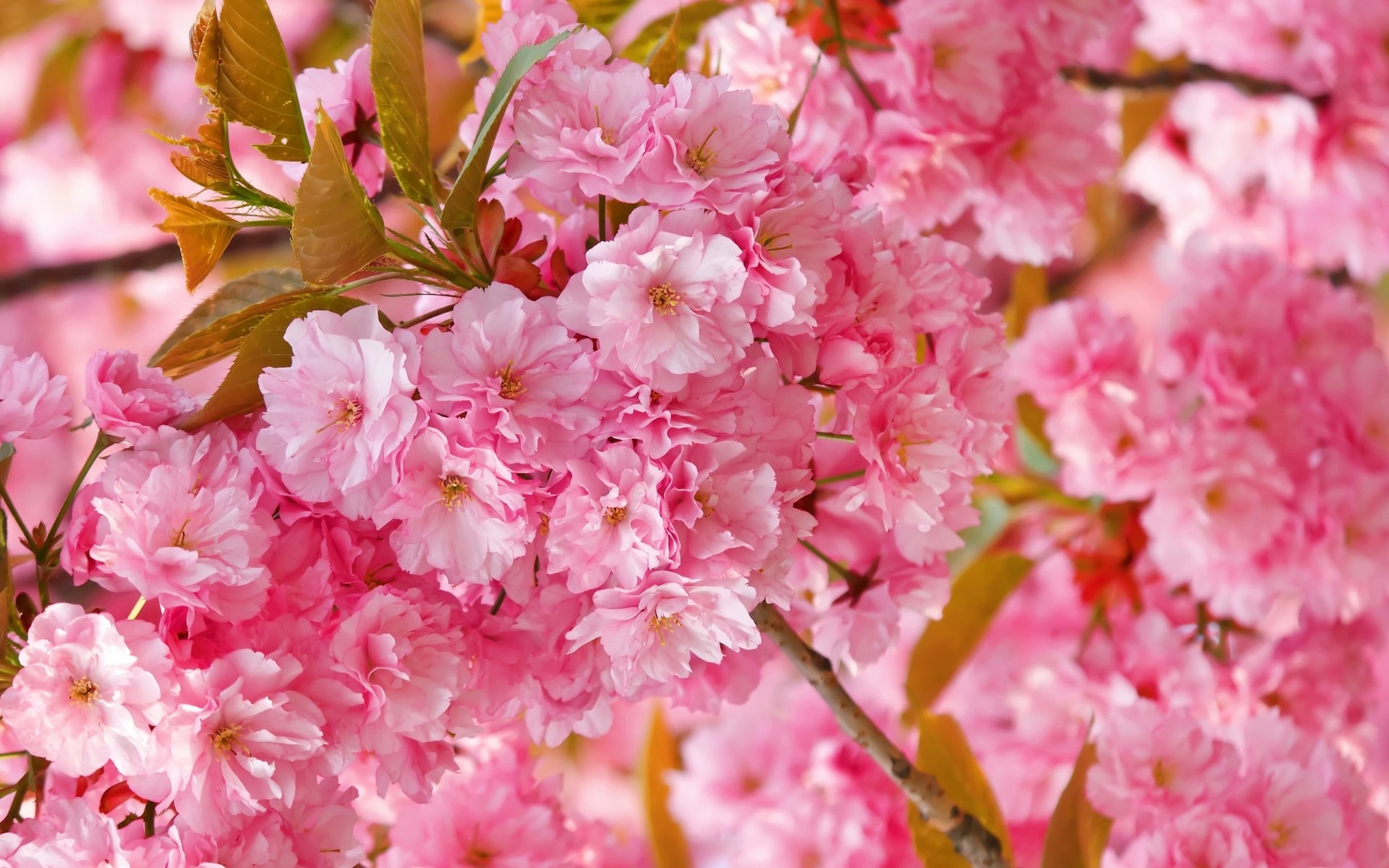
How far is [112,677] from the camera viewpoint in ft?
1.25

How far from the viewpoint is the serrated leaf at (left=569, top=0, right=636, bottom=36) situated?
26.1 inches

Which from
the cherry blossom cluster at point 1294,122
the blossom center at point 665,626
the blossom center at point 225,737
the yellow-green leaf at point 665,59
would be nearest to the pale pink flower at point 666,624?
the blossom center at point 665,626

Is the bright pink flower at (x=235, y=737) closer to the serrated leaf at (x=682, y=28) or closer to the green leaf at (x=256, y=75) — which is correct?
the green leaf at (x=256, y=75)

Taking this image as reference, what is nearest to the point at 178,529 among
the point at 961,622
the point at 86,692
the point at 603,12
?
the point at 86,692

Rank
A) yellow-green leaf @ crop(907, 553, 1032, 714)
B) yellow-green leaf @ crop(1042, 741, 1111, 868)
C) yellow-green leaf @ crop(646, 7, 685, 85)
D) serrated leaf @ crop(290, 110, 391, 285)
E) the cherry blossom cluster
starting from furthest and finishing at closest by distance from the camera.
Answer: the cherry blossom cluster → yellow-green leaf @ crop(907, 553, 1032, 714) → yellow-green leaf @ crop(1042, 741, 1111, 868) → yellow-green leaf @ crop(646, 7, 685, 85) → serrated leaf @ crop(290, 110, 391, 285)

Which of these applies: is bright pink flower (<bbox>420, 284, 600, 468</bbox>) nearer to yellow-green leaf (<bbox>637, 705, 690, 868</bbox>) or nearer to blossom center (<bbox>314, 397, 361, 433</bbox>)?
blossom center (<bbox>314, 397, 361, 433</bbox>)

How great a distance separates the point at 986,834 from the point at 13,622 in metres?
0.43

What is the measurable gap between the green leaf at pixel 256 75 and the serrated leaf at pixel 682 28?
0.30 m

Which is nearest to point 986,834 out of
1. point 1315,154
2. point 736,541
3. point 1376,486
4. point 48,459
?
point 736,541

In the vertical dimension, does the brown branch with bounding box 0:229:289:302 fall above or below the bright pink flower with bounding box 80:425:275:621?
below

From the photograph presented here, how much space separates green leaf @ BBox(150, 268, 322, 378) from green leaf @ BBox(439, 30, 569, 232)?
57 millimetres

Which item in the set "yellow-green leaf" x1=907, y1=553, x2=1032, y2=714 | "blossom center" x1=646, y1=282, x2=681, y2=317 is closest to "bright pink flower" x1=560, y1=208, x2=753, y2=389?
"blossom center" x1=646, y1=282, x2=681, y2=317

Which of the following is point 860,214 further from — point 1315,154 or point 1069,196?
point 1315,154

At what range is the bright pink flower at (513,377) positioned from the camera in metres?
0.39
